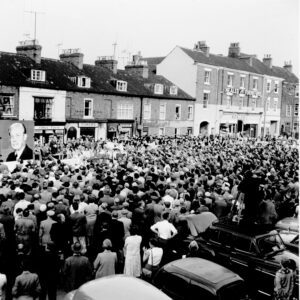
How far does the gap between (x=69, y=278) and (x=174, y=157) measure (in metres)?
14.6

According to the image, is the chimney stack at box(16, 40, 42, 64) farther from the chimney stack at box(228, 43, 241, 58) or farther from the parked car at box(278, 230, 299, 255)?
the chimney stack at box(228, 43, 241, 58)

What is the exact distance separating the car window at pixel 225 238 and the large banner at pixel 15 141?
13.4m

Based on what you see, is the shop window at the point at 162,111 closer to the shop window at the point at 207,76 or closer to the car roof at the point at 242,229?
the shop window at the point at 207,76

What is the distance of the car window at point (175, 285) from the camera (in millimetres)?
7812

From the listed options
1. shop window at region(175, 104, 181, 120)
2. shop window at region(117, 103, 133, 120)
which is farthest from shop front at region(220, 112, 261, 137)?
shop window at region(117, 103, 133, 120)

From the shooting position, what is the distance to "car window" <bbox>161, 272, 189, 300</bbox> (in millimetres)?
7812

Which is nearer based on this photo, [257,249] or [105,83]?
[257,249]

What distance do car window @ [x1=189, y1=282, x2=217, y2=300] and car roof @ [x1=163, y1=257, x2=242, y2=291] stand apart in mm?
106

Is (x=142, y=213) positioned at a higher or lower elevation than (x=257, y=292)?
higher

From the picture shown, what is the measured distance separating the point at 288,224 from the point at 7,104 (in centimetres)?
2375

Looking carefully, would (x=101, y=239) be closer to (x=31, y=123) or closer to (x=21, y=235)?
(x=21, y=235)

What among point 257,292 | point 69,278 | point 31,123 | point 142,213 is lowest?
point 257,292

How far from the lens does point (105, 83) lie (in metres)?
38.6

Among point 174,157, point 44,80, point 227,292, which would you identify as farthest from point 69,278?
point 44,80
